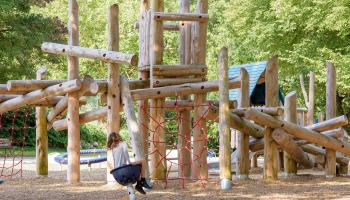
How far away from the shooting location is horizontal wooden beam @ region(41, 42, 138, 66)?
12.9 metres

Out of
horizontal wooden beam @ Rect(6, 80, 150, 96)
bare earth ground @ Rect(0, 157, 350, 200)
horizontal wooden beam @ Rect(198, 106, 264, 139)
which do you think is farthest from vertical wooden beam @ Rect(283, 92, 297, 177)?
horizontal wooden beam @ Rect(6, 80, 150, 96)

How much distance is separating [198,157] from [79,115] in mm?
2820

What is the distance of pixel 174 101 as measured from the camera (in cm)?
1511

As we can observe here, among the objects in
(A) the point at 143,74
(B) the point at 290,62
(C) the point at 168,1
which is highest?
(C) the point at 168,1

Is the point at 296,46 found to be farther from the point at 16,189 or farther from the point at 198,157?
the point at 16,189

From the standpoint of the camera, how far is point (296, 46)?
104 ft

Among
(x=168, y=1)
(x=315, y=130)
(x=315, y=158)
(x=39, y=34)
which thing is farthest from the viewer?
(x=168, y=1)

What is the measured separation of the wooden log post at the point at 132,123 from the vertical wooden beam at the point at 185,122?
5.94 feet

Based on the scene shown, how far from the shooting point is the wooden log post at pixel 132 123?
12.2 metres

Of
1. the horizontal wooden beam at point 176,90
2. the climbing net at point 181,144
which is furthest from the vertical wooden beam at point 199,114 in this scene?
the horizontal wooden beam at point 176,90

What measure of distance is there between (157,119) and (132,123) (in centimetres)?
148

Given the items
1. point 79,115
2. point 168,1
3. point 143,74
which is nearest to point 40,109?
point 79,115

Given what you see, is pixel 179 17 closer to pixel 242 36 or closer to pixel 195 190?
pixel 195 190

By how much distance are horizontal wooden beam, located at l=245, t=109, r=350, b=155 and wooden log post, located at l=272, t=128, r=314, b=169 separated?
0.14 metres
